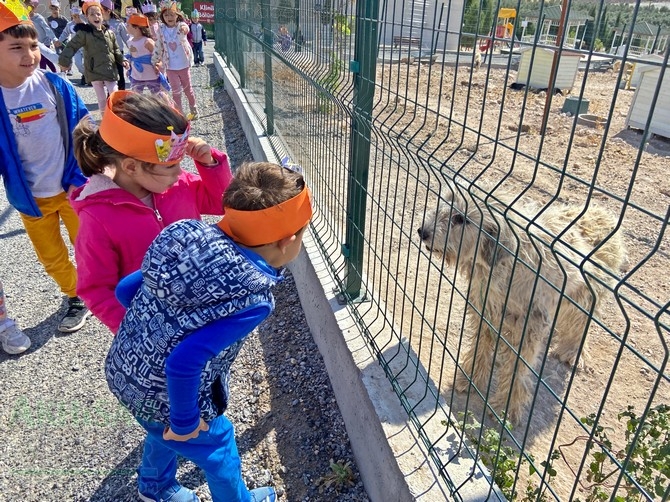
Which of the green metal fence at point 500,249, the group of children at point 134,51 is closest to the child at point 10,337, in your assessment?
the green metal fence at point 500,249

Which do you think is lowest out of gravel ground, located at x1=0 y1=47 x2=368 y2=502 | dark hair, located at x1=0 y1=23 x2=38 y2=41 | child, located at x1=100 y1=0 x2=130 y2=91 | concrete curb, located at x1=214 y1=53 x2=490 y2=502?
gravel ground, located at x1=0 y1=47 x2=368 y2=502

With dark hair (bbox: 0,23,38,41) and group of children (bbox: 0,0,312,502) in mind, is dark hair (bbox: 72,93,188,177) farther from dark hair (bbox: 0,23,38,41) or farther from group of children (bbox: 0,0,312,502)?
dark hair (bbox: 0,23,38,41)

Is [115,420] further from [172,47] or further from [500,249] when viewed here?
[172,47]

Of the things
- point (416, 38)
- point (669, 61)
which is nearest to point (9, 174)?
point (416, 38)

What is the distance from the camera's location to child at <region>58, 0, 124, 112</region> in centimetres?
845

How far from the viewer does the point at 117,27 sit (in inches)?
608

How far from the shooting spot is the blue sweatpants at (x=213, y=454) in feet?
6.51

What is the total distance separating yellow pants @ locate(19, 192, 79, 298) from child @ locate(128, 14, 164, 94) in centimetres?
537

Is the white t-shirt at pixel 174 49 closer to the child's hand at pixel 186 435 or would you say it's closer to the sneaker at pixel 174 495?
the sneaker at pixel 174 495

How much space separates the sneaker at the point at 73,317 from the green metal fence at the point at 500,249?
2017 millimetres

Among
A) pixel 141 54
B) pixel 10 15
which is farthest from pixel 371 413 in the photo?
pixel 141 54

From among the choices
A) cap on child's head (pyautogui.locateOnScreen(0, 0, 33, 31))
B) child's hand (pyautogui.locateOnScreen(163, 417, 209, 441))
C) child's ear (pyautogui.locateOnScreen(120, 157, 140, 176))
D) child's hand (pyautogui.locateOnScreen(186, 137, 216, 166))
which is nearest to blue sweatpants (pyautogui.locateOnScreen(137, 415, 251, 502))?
child's hand (pyautogui.locateOnScreen(163, 417, 209, 441))

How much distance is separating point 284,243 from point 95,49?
8.54m

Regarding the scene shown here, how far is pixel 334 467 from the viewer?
270 centimetres
